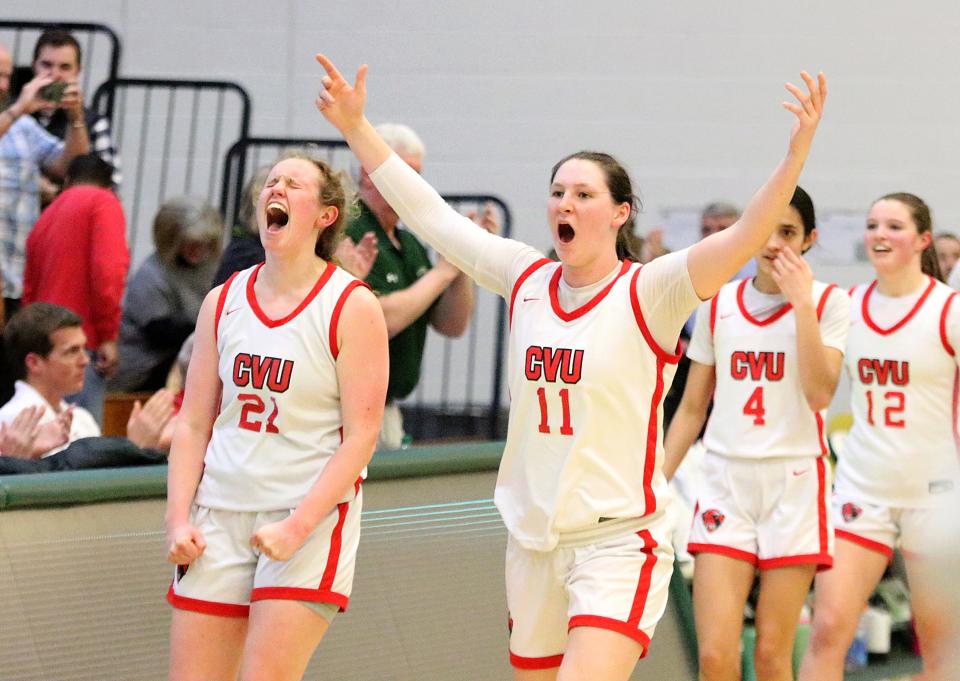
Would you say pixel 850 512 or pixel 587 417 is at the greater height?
pixel 587 417

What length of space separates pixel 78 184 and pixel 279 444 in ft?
11.5

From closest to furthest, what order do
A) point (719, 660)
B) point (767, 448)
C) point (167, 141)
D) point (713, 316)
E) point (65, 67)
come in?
point (719, 660)
point (767, 448)
point (713, 316)
point (65, 67)
point (167, 141)

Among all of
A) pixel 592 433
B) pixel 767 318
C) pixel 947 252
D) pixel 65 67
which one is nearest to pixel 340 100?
pixel 592 433

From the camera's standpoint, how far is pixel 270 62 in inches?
348

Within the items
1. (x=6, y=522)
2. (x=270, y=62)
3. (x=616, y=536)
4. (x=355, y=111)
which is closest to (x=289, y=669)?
(x=616, y=536)

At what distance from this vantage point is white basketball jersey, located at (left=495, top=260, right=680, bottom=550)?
3.35 metres

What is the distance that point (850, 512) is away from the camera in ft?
16.6

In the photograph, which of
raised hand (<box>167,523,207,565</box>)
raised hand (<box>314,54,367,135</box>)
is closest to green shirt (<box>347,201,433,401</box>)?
raised hand (<box>314,54,367,135</box>)

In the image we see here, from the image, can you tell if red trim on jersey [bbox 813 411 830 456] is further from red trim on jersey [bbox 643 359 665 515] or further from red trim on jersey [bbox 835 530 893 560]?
red trim on jersey [bbox 643 359 665 515]

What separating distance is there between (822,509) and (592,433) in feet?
5.24

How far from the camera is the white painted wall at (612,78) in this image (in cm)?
880

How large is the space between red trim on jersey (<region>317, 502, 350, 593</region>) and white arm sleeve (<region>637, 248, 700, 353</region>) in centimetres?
89

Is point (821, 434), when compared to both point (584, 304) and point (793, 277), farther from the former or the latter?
point (584, 304)

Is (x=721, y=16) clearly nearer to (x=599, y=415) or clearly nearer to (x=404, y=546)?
(x=404, y=546)
